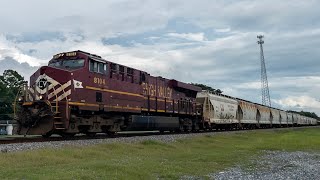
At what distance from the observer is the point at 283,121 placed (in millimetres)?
68938

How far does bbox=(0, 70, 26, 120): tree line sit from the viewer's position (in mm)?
71125

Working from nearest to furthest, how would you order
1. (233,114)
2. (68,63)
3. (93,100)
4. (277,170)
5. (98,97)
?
(277,170), (93,100), (68,63), (98,97), (233,114)

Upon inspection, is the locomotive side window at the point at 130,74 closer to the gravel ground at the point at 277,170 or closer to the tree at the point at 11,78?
the gravel ground at the point at 277,170

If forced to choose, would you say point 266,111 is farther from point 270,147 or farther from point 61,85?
point 61,85

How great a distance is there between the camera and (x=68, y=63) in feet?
71.8

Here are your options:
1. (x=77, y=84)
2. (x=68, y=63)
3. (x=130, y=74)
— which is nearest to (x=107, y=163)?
(x=77, y=84)

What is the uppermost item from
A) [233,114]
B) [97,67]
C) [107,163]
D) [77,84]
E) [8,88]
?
[8,88]

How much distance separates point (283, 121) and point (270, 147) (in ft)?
155

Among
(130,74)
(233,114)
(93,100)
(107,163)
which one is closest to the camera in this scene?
(107,163)

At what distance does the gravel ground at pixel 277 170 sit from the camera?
12.8 metres

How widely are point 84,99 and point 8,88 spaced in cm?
6617

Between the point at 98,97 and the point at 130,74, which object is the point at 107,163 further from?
the point at 130,74

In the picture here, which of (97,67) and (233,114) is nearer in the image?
(97,67)

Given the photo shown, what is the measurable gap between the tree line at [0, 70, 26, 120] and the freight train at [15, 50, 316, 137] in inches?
1817
